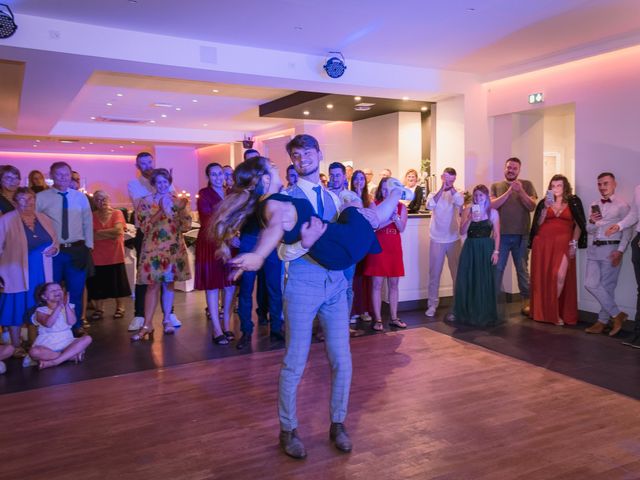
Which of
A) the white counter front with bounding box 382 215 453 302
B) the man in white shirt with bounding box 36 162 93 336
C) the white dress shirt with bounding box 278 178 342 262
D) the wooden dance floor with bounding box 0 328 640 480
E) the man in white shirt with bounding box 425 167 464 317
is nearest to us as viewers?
the white dress shirt with bounding box 278 178 342 262

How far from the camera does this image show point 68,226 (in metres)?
4.58

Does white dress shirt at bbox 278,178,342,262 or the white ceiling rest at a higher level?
the white ceiling

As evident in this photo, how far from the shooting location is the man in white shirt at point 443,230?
5.62m

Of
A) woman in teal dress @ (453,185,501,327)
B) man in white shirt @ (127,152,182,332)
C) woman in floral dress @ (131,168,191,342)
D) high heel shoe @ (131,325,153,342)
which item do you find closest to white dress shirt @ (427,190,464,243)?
woman in teal dress @ (453,185,501,327)

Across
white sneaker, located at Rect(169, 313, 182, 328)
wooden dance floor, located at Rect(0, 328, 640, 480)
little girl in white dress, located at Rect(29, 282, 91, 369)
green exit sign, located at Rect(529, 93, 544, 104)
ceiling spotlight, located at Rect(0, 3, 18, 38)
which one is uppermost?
ceiling spotlight, located at Rect(0, 3, 18, 38)

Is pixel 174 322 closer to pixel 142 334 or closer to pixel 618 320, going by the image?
pixel 142 334

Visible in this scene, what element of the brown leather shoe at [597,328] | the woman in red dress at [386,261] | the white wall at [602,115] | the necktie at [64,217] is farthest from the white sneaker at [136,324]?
the white wall at [602,115]

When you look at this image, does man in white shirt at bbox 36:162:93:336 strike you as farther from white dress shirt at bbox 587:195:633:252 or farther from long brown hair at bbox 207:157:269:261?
white dress shirt at bbox 587:195:633:252

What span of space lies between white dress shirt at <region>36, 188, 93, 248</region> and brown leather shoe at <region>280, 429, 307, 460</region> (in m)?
2.91

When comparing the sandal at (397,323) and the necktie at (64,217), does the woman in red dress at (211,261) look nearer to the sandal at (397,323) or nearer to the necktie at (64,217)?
the necktie at (64,217)

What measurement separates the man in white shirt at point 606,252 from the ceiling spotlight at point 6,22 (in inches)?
210

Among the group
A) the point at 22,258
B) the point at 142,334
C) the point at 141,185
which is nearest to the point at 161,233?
the point at 141,185

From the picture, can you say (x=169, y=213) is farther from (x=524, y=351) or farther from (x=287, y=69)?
(x=524, y=351)

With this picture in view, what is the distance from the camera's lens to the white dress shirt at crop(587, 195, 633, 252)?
499cm
